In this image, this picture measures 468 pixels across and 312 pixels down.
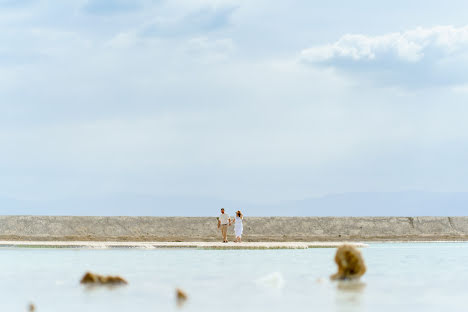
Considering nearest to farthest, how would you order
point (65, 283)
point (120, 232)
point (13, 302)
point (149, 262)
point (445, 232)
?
point (13, 302) < point (65, 283) < point (149, 262) < point (120, 232) < point (445, 232)

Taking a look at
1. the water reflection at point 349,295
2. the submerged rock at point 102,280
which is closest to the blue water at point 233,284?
the water reflection at point 349,295

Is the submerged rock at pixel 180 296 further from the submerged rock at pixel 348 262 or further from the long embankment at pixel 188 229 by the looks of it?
the long embankment at pixel 188 229

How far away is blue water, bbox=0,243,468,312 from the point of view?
814 cm

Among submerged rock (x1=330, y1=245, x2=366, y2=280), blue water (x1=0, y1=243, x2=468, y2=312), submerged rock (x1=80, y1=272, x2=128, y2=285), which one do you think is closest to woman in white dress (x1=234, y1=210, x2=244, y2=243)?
blue water (x1=0, y1=243, x2=468, y2=312)

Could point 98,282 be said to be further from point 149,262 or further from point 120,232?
point 120,232

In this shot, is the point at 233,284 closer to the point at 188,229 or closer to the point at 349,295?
the point at 349,295

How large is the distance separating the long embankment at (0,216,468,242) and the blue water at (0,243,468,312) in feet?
29.5

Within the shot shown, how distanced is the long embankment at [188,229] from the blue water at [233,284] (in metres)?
9.01

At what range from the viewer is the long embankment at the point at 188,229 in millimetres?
25281

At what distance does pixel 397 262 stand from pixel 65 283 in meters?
7.85

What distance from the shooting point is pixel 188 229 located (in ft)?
84.6

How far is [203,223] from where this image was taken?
2591 centimetres

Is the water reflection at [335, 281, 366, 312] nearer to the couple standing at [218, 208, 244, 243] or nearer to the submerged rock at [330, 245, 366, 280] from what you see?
the submerged rock at [330, 245, 366, 280]

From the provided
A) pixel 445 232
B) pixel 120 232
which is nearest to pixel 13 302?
pixel 120 232
